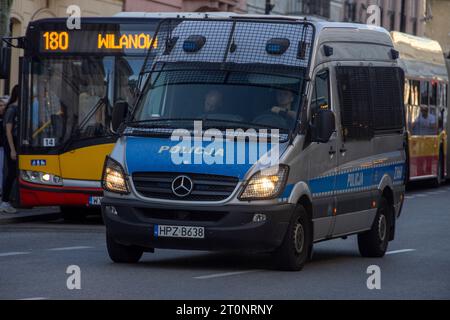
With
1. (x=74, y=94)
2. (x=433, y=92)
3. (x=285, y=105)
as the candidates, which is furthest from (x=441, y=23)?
(x=285, y=105)

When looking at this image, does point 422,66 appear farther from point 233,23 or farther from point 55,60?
point 233,23

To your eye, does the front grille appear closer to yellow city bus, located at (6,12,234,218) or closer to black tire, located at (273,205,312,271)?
black tire, located at (273,205,312,271)

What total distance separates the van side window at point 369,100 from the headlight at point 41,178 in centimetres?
597

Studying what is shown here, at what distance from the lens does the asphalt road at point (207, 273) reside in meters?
13.2

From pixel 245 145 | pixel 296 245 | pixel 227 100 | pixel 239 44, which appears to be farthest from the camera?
pixel 239 44

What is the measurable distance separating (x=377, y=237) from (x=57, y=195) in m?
6.63

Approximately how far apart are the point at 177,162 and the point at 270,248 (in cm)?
122

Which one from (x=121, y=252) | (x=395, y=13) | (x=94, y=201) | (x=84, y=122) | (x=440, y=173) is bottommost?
(x=440, y=173)

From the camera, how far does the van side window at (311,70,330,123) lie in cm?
1648

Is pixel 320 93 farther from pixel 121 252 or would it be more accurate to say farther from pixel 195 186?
pixel 121 252

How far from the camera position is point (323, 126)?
16.0m

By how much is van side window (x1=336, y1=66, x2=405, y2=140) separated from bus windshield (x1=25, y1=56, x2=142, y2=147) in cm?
494

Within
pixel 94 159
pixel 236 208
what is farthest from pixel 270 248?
pixel 94 159

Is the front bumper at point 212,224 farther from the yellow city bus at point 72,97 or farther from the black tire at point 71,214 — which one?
the black tire at point 71,214
